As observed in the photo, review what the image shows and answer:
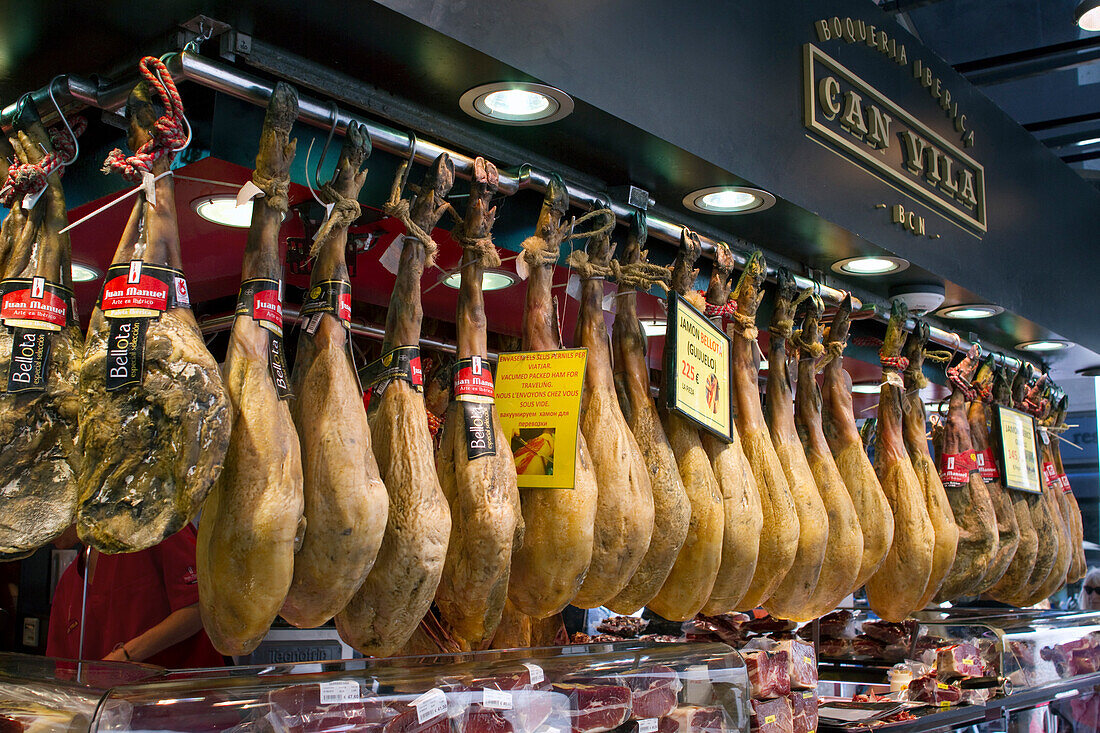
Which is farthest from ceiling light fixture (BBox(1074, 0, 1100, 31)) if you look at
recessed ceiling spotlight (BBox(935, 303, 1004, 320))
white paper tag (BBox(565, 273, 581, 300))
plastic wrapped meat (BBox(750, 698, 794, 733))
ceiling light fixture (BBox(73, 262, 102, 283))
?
ceiling light fixture (BBox(73, 262, 102, 283))

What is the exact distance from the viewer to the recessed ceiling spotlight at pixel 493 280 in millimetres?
3152

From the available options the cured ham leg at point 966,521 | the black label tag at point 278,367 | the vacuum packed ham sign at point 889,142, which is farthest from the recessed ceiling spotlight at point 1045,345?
the black label tag at point 278,367

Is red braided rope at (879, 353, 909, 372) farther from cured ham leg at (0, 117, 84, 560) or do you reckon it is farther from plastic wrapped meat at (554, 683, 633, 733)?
cured ham leg at (0, 117, 84, 560)

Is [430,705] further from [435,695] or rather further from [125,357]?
[125,357]

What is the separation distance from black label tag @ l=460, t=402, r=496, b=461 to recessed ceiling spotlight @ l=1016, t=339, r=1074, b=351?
13.3 feet

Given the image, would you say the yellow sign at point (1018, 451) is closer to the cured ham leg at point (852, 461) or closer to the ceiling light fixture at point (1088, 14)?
the cured ham leg at point (852, 461)

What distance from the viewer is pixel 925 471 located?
367 cm

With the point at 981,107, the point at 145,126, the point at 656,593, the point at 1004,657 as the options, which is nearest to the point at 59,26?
the point at 145,126

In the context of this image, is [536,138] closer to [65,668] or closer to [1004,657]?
[65,668]

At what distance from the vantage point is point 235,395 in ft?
5.56

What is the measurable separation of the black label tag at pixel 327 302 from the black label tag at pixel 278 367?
0.14m

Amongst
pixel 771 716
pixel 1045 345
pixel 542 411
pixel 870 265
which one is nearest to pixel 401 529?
pixel 542 411

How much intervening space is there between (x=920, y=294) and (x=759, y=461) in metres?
1.53

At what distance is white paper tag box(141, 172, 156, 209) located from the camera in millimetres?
1707
